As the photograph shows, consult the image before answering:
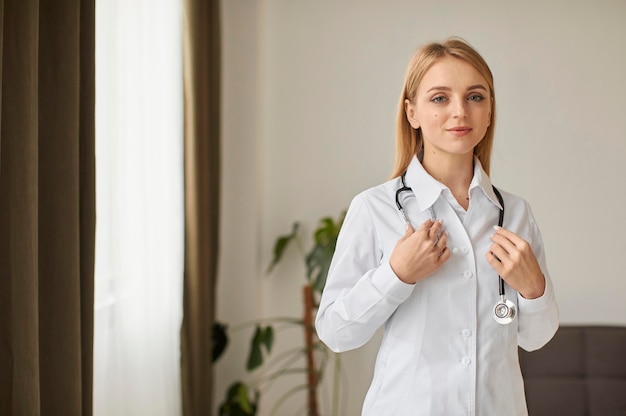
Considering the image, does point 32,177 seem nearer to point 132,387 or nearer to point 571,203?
point 132,387

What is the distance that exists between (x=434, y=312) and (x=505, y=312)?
0.40ft

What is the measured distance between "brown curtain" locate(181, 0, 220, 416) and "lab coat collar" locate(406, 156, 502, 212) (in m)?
1.51

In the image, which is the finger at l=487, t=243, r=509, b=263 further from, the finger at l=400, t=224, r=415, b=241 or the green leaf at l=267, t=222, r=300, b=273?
the green leaf at l=267, t=222, r=300, b=273

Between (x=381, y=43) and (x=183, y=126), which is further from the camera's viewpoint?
(x=381, y=43)

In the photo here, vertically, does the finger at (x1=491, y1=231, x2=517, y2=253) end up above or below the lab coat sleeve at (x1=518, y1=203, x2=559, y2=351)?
above

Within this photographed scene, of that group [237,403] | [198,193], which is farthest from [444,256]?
[237,403]

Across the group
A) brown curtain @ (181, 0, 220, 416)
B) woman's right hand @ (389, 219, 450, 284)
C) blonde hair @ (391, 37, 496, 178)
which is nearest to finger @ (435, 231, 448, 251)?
woman's right hand @ (389, 219, 450, 284)

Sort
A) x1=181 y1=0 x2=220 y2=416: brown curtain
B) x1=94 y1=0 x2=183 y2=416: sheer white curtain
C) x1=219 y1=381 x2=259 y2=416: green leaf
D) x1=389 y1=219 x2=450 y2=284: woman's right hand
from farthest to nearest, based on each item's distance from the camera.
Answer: x1=219 y1=381 x2=259 y2=416: green leaf → x1=181 y1=0 x2=220 y2=416: brown curtain → x1=94 y1=0 x2=183 y2=416: sheer white curtain → x1=389 y1=219 x2=450 y2=284: woman's right hand

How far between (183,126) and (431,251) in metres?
1.68

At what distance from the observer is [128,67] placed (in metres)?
2.32

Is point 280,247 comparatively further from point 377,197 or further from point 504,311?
point 504,311

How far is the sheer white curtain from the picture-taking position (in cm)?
Result: 219

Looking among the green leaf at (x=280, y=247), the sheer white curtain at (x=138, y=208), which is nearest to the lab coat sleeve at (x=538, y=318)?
the sheer white curtain at (x=138, y=208)

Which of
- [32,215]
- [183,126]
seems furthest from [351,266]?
[183,126]
